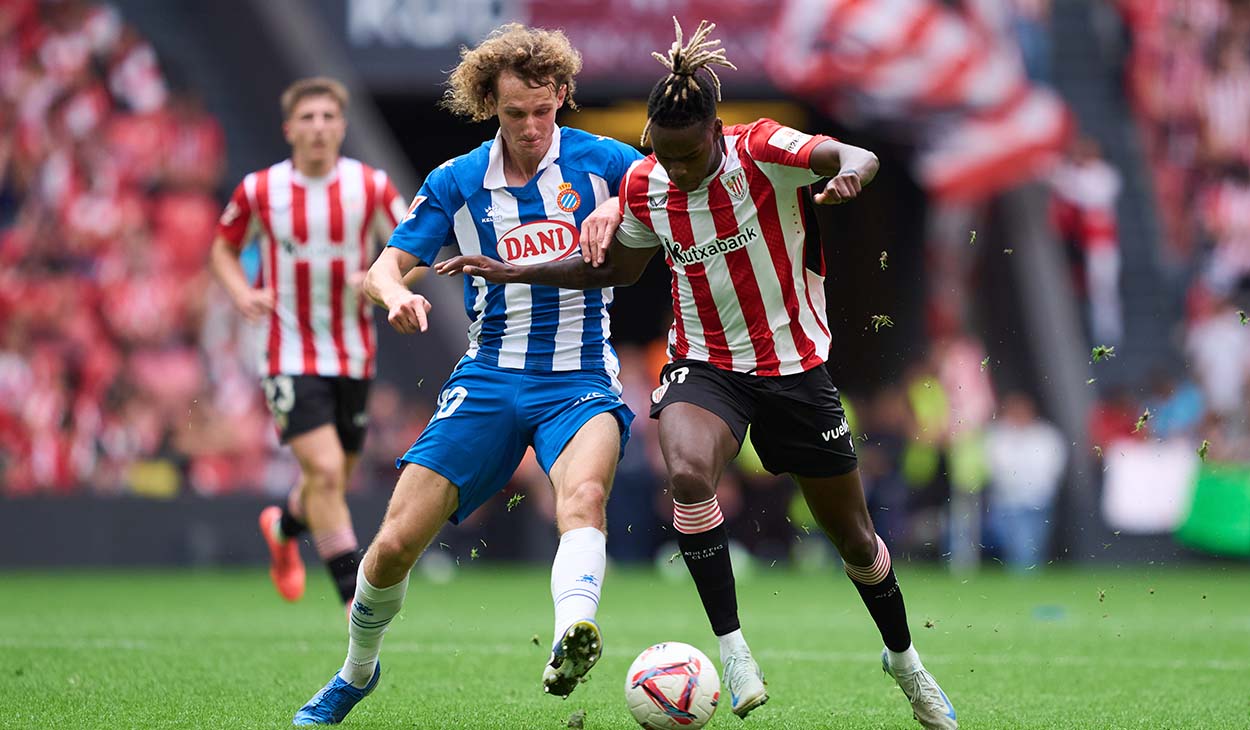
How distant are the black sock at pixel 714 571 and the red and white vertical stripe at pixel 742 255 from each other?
592mm

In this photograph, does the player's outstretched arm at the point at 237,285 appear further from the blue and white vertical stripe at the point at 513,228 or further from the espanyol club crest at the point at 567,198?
the espanyol club crest at the point at 567,198

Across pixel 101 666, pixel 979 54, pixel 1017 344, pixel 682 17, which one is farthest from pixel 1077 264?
pixel 101 666

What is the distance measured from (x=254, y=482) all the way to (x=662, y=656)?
10.4m

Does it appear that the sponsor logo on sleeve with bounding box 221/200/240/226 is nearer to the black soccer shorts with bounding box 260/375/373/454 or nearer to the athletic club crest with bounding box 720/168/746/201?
the black soccer shorts with bounding box 260/375/373/454

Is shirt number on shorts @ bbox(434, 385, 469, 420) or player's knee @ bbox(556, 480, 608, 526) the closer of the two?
player's knee @ bbox(556, 480, 608, 526)

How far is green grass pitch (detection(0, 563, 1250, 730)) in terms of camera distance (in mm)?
6020

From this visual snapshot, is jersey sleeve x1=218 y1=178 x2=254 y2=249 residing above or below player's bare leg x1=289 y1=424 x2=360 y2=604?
above

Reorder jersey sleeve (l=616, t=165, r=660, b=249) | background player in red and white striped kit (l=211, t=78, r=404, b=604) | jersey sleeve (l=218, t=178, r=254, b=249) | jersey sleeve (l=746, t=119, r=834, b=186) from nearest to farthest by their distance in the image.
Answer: jersey sleeve (l=746, t=119, r=834, b=186) < jersey sleeve (l=616, t=165, r=660, b=249) < background player in red and white striped kit (l=211, t=78, r=404, b=604) < jersey sleeve (l=218, t=178, r=254, b=249)

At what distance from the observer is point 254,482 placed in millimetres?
15016

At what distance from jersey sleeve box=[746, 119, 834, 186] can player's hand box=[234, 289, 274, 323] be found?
3521 millimetres

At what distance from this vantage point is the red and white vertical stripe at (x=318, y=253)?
8.66 m

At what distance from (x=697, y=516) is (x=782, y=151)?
120 centimetres

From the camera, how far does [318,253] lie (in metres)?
8.74

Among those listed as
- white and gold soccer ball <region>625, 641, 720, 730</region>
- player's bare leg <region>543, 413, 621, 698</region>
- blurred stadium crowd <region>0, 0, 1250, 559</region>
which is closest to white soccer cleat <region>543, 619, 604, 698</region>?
player's bare leg <region>543, 413, 621, 698</region>
